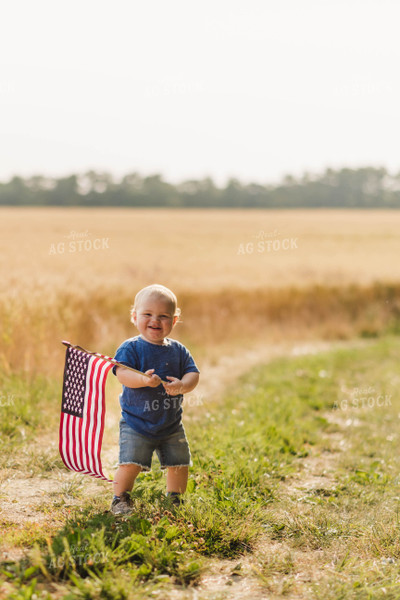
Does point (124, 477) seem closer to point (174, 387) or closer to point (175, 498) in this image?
point (175, 498)

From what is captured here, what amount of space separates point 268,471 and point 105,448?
5.09 ft

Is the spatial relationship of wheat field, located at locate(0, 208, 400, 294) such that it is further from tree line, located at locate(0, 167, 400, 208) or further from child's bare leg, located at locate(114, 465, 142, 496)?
tree line, located at locate(0, 167, 400, 208)

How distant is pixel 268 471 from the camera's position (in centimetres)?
570

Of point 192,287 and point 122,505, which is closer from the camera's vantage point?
point 122,505

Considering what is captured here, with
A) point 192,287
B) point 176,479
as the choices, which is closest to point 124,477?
point 176,479

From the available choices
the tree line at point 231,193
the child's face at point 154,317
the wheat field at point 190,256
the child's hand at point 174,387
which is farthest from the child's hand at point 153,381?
the tree line at point 231,193

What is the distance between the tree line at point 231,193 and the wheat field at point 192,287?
17.1 metres

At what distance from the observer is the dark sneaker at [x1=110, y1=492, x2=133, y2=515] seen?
4.41 meters

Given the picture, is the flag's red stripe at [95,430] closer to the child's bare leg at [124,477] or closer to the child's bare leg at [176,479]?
the child's bare leg at [124,477]

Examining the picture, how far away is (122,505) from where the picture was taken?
4453 mm

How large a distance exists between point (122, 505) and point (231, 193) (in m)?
46.9

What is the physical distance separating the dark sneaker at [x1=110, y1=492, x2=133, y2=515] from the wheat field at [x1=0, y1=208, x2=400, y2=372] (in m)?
3.54

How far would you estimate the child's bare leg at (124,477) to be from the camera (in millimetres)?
4523

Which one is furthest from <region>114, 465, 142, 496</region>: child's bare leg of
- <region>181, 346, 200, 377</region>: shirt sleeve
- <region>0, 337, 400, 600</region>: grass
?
<region>181, 346, 200, 377</region>: shirt sleeve
